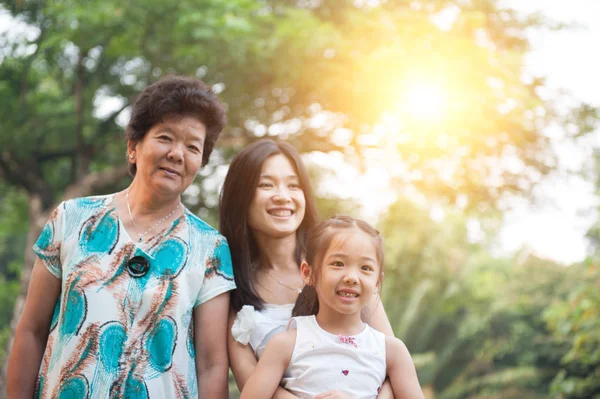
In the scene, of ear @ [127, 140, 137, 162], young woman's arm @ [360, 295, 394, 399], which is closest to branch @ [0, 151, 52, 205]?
ear @ [127, 140, 137, 162]

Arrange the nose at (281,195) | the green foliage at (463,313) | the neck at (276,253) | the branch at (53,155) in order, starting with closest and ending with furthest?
the nose at (281,195), the neck at (276,253), the branch at (53,155), the green foliage at (463,313)

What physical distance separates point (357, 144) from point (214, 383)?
6.84 meters

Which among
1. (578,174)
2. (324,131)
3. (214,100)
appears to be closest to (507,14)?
(578,174)

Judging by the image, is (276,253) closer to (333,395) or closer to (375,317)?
(375,317)

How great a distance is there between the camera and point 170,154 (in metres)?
2.11

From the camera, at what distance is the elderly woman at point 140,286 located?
2.00 metres

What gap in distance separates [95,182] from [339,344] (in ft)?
24.1

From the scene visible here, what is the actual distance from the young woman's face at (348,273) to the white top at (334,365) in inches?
4.4

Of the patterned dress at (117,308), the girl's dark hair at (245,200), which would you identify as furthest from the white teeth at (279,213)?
the patterned dress at (117,308)

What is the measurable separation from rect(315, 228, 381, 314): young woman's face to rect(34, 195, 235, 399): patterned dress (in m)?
0.38

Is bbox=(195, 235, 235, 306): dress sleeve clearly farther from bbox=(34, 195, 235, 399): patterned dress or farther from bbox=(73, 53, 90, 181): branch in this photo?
bbox=(73, 53, 90, 181): branch

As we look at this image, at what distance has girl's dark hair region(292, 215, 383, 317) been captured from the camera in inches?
84.4

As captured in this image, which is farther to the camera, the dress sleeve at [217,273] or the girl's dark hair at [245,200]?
the girl's dark hair at [245,200]

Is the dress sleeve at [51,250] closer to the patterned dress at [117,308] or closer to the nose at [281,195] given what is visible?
the patterned dress at [117,308]
